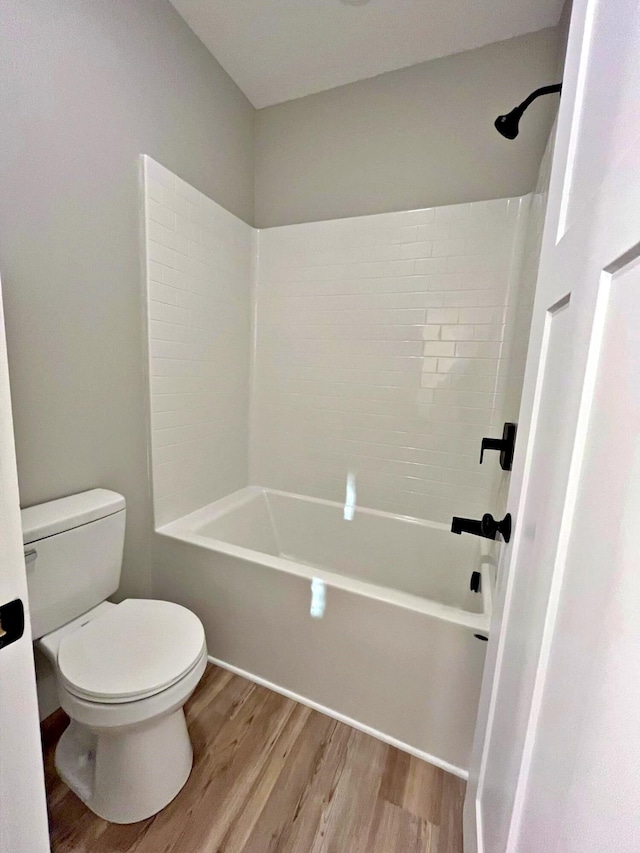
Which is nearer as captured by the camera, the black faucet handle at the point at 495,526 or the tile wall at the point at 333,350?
the black faucet handle at the point at 495,526

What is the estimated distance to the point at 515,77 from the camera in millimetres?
1520

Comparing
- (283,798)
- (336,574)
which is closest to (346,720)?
(283,798)

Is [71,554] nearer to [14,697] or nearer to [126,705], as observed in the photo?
[126,705]

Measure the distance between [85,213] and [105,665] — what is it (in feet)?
4.63

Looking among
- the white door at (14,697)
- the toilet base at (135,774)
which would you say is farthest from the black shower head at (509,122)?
the toilet base at (135,774)

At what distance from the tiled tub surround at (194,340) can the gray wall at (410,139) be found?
418mm

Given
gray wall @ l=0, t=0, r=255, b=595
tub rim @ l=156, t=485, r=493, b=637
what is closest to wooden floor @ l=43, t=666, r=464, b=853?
tub rim @ l=156, t=485, r=493, b=637

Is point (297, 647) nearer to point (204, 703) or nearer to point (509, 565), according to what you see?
point (204, 703)

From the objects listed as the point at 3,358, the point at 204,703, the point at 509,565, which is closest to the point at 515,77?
the point at 509,565

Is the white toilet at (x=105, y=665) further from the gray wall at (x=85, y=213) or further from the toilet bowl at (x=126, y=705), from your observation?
the gray wall at (x=85, y=213)

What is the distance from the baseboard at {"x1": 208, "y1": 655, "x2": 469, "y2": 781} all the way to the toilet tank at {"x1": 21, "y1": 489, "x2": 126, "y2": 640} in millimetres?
624

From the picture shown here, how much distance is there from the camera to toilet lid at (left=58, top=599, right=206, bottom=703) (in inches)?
36.8

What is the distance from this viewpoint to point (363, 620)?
1245mm

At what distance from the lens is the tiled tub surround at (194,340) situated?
1.52 m
